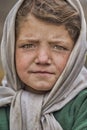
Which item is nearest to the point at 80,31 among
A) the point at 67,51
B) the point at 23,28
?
the point at 67,51

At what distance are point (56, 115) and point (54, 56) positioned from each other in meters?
0.27

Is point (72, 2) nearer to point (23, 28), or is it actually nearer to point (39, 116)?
point (23, 28)

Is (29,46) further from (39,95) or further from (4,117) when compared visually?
(4,117)

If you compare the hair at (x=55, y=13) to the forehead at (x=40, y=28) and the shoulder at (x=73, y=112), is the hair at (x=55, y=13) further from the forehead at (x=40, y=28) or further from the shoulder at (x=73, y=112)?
the shoulder at (x=73, y=112)

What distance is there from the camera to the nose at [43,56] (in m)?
2.29

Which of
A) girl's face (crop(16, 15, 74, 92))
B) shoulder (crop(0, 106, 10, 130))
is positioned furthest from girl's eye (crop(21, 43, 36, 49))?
shoulder (crop(0, 106, 10, 130))

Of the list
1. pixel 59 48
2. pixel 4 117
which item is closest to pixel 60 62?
pixel 59 48

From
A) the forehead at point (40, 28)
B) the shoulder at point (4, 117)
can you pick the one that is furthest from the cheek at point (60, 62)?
the shoulder at point (4, 117)

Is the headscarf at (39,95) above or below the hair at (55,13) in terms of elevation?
below

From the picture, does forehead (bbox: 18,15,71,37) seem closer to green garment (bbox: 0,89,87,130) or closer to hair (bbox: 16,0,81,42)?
hair (bbox: 16,0,81,42)

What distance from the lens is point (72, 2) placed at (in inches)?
95.1

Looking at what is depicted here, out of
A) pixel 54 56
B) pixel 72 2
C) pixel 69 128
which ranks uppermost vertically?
pixel 72 2

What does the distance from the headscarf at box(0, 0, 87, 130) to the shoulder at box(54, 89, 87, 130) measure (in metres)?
0.02

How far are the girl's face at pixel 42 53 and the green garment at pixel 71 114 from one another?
0.42 ft
